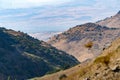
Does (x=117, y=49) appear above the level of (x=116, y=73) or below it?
above

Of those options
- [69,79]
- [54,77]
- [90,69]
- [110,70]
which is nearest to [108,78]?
[110,70]

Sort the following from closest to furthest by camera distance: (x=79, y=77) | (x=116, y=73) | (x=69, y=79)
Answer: (x=116, y=73) < (x=79, y=77) < (x=69, y=79)

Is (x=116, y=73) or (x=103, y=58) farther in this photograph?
(x=103, y=58)

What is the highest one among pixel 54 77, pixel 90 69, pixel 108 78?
pixel 54 77

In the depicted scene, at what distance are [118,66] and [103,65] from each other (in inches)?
83.0

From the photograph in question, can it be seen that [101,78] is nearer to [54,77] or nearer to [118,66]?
[118,66]

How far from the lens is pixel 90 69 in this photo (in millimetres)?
44406

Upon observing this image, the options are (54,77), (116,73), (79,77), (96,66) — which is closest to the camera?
(116,73)

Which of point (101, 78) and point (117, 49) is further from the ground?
point (117, 49)

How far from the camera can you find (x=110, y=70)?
40.9 m

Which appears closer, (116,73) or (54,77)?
(116,73)

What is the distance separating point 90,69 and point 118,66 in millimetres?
4876

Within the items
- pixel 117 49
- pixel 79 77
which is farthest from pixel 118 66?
pixel 79 77

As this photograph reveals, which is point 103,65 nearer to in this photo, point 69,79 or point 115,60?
point 115,60
